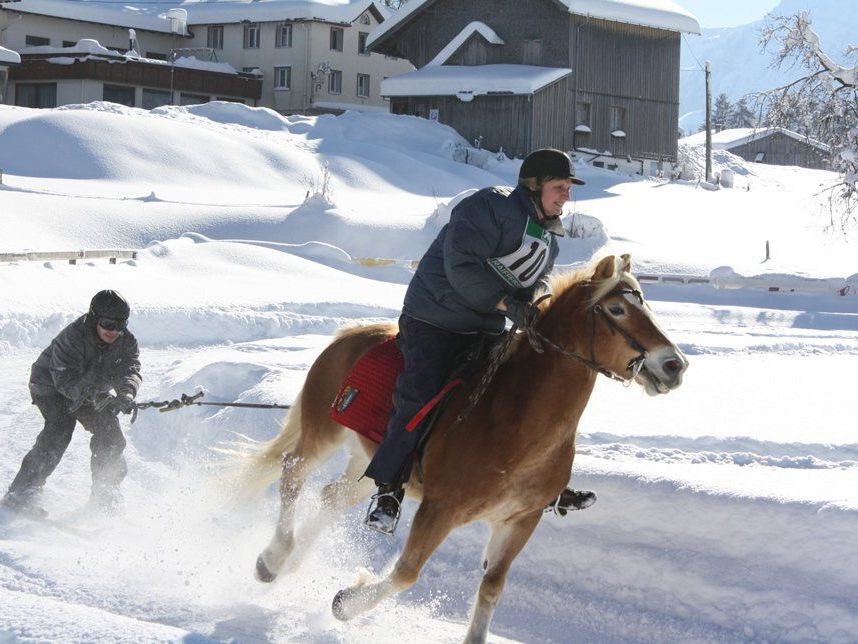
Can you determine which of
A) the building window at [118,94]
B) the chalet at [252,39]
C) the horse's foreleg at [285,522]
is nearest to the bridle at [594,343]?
the horse's foreleg at [285,522]

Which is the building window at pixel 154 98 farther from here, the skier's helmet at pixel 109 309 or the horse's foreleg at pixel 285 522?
the horse's foreleg at pixel 285 522

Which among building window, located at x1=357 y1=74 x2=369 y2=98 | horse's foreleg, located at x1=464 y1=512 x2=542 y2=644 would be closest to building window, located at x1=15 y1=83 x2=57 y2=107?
building window, located at x1=357 y1=74 x2=369 y2=98

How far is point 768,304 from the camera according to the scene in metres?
21.5

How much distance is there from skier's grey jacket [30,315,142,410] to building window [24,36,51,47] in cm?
4678

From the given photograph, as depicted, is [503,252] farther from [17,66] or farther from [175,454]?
[17,66]

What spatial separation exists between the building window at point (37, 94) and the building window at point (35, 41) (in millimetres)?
5153

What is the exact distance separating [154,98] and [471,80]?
14.1m

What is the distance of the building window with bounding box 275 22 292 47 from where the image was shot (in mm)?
49938

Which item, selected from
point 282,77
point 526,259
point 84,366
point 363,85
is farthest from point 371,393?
point 363,85

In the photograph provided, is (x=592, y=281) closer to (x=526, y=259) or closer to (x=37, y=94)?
(x=526, y=259)

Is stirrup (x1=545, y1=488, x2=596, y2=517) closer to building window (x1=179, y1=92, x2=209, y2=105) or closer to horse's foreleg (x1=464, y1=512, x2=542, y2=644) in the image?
horse's foreleg (x1=464, y1=512, x2=542, y2=644)

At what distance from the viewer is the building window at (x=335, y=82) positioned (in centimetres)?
5075

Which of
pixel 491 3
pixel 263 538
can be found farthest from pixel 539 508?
pixel 491 3

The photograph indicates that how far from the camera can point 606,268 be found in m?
5.36
